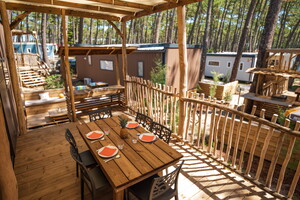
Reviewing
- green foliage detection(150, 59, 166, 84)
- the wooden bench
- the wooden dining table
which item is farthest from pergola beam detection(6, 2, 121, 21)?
green foliage detection(150, 59, 166, 84)

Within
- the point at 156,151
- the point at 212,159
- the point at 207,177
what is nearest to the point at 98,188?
the point at 156,151

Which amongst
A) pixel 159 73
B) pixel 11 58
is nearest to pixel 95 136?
pixel 11 58

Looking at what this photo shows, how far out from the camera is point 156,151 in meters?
2.62

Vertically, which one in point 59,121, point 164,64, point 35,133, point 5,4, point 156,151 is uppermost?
point 5,4

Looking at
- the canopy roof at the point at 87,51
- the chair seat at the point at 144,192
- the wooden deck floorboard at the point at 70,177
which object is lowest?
the wooden deck floorboard at the point at 70,177

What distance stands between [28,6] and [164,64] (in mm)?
6665

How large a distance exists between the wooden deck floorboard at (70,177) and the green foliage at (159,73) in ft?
18.4

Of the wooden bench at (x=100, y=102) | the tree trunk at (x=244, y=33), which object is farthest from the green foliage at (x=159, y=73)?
the tree trunk at (x=244, y=33)

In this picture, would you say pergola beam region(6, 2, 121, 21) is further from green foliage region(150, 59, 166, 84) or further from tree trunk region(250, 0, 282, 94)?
tree trunk region(250, 0, 282, 94)

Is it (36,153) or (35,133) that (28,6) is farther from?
(36,153)

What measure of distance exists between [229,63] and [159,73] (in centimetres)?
1198

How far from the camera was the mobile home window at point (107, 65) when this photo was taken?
1364cm

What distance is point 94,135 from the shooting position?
121 inches

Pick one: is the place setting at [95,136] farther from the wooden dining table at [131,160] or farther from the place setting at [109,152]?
the place setting at [109,152]
